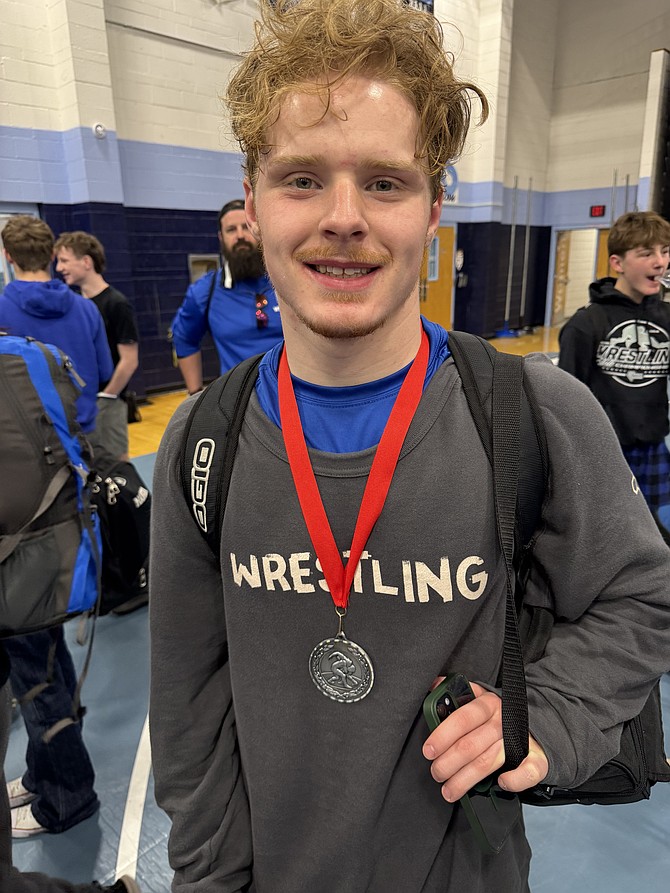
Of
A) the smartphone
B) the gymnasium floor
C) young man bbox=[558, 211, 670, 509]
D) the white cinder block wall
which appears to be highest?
the white cinder block wall

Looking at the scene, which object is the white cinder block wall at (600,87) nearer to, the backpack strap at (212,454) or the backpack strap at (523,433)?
the backpack strap at (523,433)

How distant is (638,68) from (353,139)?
41.4 ft

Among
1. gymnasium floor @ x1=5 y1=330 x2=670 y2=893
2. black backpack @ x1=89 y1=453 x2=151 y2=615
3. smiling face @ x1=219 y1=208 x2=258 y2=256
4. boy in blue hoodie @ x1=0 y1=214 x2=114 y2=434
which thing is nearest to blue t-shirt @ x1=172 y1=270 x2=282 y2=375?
smiling face @ x1=219 y1=208 x2=258 y2=256

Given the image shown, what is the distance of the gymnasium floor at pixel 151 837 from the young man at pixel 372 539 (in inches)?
44.0

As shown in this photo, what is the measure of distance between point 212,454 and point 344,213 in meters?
0.38

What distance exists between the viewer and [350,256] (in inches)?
30.4

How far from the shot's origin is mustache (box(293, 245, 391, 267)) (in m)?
0.77

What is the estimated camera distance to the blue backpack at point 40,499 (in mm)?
1613

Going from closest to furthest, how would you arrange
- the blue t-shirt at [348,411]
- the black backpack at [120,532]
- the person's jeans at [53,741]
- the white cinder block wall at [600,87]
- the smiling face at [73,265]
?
the blue t-shirt at [348,411]
the person's jeans at [53,741]
the black backpack at [120,532]
the smiling face at [73,265]
the white cinder block wall at [600,87]

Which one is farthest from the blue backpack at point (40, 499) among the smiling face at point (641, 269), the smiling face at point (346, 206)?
the smiling face at point (641, 269)

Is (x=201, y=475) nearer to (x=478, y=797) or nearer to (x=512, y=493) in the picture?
(x=512, y=493)

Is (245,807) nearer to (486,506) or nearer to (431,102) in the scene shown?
(486,506)

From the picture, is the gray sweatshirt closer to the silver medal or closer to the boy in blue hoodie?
the silver medal

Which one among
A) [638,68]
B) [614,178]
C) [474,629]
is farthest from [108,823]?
[638,68]
